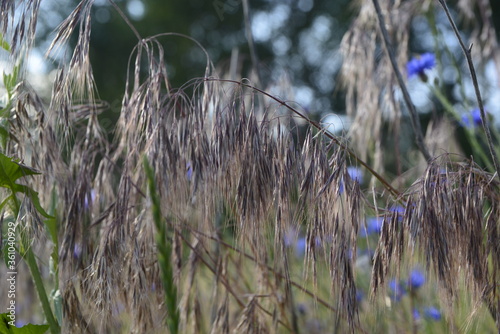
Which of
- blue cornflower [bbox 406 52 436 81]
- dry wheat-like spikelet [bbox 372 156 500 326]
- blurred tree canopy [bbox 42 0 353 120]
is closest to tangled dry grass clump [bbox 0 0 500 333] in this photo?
dry wheat-like spikelet [bbox 372 156 500 326]

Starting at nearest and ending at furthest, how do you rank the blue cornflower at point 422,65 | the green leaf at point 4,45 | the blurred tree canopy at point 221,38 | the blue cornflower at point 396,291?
the blue cornflower at point 396,291 < the green leaf at point 4,45 < the blue cornflower at point 422,65 < the blurred tree canopy at point 221,38

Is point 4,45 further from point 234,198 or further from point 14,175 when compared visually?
point 234,198

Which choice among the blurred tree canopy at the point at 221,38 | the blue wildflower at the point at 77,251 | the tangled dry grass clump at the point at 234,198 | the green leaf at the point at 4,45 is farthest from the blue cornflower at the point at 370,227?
the blurred tree canopy at the point at 221,38

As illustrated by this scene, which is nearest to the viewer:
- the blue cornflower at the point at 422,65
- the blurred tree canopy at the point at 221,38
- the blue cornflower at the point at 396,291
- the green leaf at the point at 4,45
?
the blue cornflower at the point at 396,291

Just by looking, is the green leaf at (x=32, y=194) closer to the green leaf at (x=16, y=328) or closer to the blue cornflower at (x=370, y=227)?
the green leaf at (x=16, y=328)

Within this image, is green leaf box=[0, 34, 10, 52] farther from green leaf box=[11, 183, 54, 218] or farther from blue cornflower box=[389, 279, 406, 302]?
blue cornflower box=[389, 279, 406, 302]

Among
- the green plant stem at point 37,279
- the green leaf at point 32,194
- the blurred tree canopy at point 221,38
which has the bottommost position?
the green plant stem at point 37,279

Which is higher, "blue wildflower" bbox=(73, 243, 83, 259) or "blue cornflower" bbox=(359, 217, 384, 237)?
"blue cornflower" bbox=(359, 217, 384, 237)

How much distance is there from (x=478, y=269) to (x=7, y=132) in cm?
60

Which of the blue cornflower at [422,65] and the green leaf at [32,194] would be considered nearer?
the green leaf at [32,194]

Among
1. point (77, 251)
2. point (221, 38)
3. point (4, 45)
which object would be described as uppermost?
point (221, 38)

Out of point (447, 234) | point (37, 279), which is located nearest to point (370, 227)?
point (447, 234)

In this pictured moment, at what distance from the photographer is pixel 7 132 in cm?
83

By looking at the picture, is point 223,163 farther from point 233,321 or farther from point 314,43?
point 314,43
